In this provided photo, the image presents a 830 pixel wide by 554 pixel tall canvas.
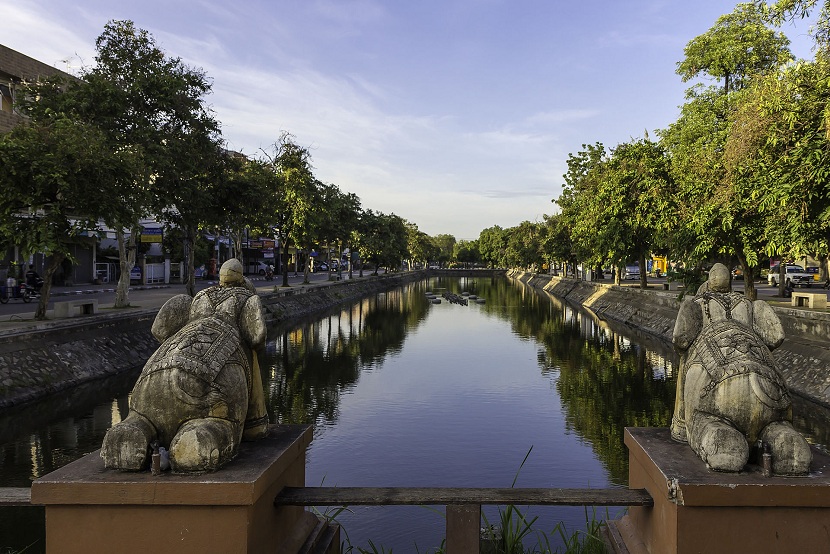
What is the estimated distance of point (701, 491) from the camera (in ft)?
13.7

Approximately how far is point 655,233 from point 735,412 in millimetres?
30333

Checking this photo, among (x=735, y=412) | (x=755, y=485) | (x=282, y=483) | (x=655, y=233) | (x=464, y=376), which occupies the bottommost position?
(x=464, y=376)

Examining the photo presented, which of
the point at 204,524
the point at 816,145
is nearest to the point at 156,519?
the point at 204,524

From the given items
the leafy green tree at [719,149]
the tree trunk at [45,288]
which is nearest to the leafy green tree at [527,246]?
the leafy green tree at [719,149]

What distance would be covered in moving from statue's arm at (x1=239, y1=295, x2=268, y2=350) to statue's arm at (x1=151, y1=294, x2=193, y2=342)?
1.80 feet

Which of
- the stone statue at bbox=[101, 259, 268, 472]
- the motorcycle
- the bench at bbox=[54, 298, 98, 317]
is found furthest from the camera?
the motorcycle

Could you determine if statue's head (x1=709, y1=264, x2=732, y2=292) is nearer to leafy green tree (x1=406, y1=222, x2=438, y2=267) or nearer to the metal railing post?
the metal railing post

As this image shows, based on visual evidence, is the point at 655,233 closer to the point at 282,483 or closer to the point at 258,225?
the point at 258,225

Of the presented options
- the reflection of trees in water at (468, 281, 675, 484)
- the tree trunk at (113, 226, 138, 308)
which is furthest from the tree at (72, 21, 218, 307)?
the reflection of trees in water at (468, 281, 675, 484)

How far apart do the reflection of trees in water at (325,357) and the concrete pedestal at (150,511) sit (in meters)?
10.5

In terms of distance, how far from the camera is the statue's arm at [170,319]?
210 inches

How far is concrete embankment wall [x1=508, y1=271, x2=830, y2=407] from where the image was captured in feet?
52.9

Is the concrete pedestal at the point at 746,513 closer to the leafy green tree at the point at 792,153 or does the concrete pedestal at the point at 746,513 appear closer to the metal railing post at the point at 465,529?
the metal railing post at the point at 465,529

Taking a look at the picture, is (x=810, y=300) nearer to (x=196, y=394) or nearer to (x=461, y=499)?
(x=461, y=499)
